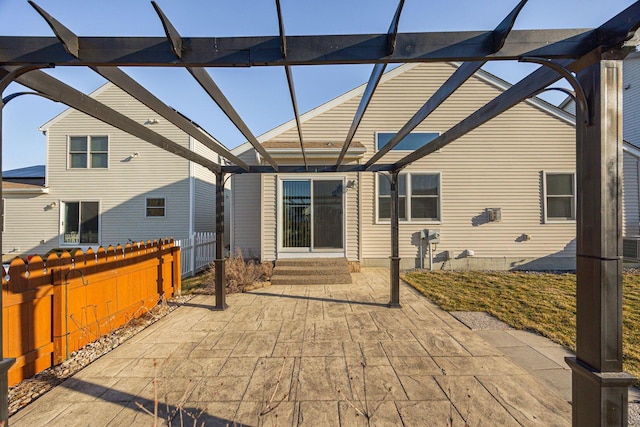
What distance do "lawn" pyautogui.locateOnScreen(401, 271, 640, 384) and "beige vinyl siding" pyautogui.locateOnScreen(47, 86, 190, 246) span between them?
8.90 meters

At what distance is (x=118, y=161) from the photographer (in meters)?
11.0

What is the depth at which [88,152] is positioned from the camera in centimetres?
1094

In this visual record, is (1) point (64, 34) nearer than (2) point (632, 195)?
Yes

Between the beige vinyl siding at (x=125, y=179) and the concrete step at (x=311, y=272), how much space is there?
5301mm

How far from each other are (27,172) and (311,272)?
15.4m

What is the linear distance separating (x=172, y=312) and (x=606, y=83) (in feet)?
20.0

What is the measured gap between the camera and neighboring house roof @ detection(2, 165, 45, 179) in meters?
12.7

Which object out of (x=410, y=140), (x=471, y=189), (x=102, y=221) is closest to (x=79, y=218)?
(x=102, y=221)

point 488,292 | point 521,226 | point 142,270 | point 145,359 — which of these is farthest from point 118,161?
point 521,226

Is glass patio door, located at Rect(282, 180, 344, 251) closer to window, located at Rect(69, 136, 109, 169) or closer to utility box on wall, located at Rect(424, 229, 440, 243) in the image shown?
utility box on wall, located at Rect(424, 229, 440, 243)

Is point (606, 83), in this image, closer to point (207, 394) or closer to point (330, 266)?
point (207, 394)

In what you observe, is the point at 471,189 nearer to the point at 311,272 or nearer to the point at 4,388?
the point at 311,272

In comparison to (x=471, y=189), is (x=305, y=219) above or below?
below

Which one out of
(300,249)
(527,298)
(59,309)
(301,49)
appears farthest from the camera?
(300,249)
